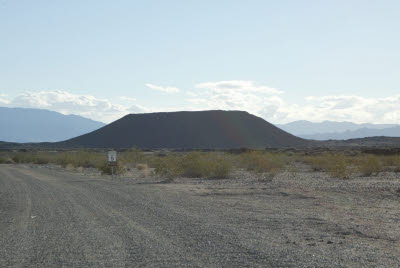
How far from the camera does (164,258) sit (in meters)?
9.26

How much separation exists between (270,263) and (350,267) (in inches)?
52.6

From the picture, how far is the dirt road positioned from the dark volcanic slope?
11356 cm

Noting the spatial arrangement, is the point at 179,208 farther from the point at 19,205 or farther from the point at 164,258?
the point at 164,258

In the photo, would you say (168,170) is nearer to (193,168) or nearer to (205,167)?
(205,167)

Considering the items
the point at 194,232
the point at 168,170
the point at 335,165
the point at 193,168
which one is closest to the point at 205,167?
the point at 193,168

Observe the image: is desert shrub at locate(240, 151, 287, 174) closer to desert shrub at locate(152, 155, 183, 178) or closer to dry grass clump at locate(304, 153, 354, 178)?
dry grass clump at locate(304, 153, 354, 178)

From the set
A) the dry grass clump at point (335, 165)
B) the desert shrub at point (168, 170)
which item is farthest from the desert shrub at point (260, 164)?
the desert shrub at point (168, 170)

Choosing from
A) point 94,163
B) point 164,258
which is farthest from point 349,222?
point 94,163

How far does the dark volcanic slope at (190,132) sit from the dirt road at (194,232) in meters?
114

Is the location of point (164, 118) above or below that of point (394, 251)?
above

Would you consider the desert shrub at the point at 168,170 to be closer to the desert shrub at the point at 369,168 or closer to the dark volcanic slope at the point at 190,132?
the desert shrub at the point at 369,168

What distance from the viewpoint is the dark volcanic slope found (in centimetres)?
13688

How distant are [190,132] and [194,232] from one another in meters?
133

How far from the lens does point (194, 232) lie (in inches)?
472
